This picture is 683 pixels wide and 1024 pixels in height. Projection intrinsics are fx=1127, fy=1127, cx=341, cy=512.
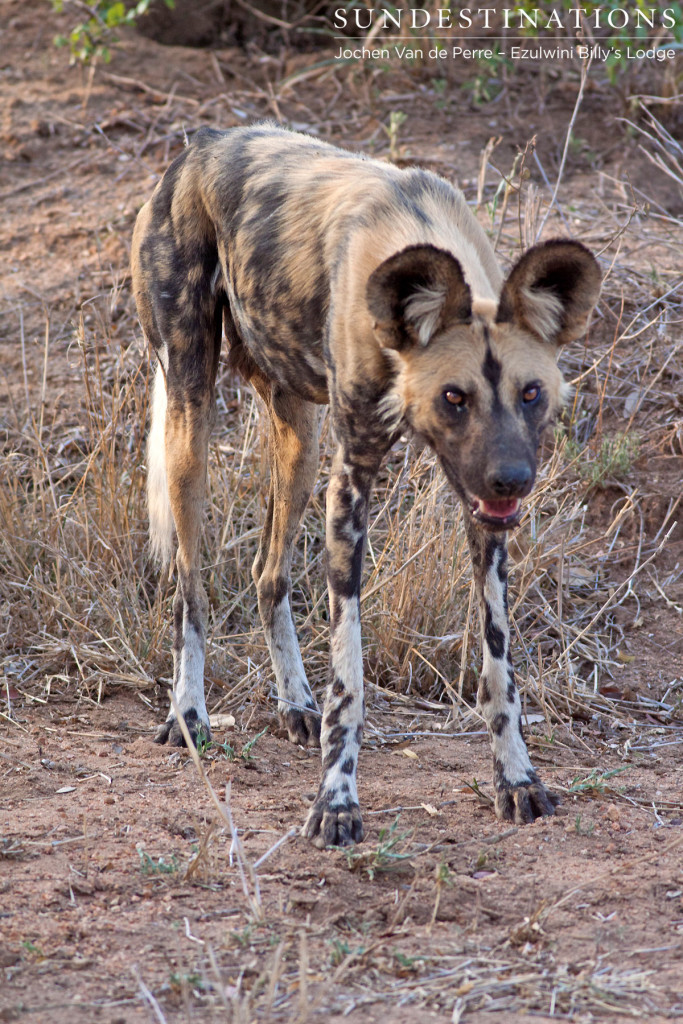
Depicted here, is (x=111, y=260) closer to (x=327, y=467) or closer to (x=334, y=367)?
(x=327, y=467)

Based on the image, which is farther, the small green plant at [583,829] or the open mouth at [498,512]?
the small green plant at [583,829]

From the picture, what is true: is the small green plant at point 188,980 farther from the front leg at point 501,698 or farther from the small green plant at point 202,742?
the small green plant at point 202,742

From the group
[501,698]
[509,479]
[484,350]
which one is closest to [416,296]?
[484,350]

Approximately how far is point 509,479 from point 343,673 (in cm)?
74

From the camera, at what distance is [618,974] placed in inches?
82.3

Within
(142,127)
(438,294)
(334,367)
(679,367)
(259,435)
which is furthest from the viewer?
(142,127)

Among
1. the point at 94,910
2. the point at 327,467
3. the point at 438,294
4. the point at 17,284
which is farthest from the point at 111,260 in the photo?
the point at 94,910

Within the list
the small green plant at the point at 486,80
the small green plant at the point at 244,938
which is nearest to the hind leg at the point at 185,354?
the small green plant at the point at 244,938

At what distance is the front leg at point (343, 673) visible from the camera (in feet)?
8.93

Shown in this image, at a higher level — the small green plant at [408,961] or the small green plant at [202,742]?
the small green plant at [408,961]

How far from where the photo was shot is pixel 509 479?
8.03 feet

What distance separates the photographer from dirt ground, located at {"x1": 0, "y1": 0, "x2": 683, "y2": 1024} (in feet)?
6.62

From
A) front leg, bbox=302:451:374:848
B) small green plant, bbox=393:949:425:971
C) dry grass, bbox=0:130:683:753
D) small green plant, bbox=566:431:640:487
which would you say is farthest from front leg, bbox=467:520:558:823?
small green plant, bbox=566:431:640:487

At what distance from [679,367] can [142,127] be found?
3.45 metres
